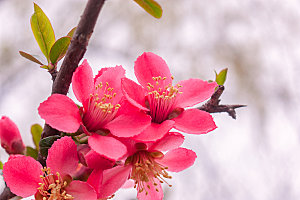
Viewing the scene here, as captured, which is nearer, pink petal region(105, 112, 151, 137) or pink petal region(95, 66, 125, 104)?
pink petal region(105, 112, 151, 137)

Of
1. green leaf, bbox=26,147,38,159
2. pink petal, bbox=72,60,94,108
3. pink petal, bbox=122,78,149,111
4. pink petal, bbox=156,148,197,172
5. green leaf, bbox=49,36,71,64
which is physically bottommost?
pink petal, bbox=156,148,197,172

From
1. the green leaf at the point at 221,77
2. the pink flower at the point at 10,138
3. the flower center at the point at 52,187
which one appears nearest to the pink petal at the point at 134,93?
the flower center at the point at 52,187

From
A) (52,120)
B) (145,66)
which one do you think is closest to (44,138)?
(52,120)

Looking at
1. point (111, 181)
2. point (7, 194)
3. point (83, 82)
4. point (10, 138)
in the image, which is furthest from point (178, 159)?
point (10, 138)

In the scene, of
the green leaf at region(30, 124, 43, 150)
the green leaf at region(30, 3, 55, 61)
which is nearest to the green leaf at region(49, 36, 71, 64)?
the green leaf at region(30, 3, 55, 61)

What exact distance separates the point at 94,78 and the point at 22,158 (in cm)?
24

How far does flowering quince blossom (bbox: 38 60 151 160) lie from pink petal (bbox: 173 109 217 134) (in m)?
0.09

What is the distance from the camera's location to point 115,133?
2.31 feet

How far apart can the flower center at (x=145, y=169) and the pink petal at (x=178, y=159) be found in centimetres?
2

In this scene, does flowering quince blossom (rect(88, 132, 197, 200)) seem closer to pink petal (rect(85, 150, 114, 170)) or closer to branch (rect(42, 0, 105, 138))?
pink petal (rect(85, 150, 114, 170))

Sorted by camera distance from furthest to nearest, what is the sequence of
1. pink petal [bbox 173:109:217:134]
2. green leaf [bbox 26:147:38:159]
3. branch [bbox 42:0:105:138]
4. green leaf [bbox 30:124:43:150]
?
1. green leaf [bbox 30:124:43:150]
2. green leaf [bbox 26:147:38:159]
3. pink petal [bbox 173:109:217:134]
4. branch [bbox 42:0:105:138]

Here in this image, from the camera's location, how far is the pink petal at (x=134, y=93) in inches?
28.2

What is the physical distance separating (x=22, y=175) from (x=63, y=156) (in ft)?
0.29

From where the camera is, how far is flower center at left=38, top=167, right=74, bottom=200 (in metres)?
0.71
